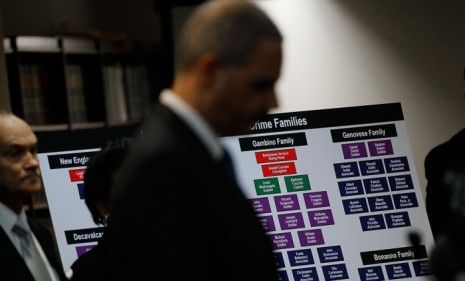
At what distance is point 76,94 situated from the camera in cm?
773

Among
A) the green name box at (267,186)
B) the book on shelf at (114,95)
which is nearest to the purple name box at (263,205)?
the green name box at (267,186)

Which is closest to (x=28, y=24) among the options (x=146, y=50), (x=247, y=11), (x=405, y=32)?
(x=146, y=50)

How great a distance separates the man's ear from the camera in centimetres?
200

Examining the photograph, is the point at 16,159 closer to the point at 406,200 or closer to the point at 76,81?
the point at 406,200

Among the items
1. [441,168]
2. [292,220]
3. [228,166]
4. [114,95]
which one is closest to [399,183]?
[441,168]

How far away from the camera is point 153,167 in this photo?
6.41 feet

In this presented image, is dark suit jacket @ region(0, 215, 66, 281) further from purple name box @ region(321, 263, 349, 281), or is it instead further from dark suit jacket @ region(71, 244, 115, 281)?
purple name box @ region(321, 263, 349, 281)

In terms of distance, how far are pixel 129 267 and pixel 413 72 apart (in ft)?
11.9

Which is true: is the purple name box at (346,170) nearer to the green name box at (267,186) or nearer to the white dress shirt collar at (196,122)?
the green name box at (267,186)

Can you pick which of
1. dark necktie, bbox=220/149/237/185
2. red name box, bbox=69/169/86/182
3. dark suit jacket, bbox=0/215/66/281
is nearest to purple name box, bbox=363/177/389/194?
red name box, bbox=69/169/86/182

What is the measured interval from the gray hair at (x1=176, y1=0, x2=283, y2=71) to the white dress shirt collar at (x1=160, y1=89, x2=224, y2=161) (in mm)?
65

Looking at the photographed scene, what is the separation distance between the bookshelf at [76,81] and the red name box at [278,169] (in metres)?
2.94

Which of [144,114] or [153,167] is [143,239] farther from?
[144,114]

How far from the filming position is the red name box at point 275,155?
15.1 feet
